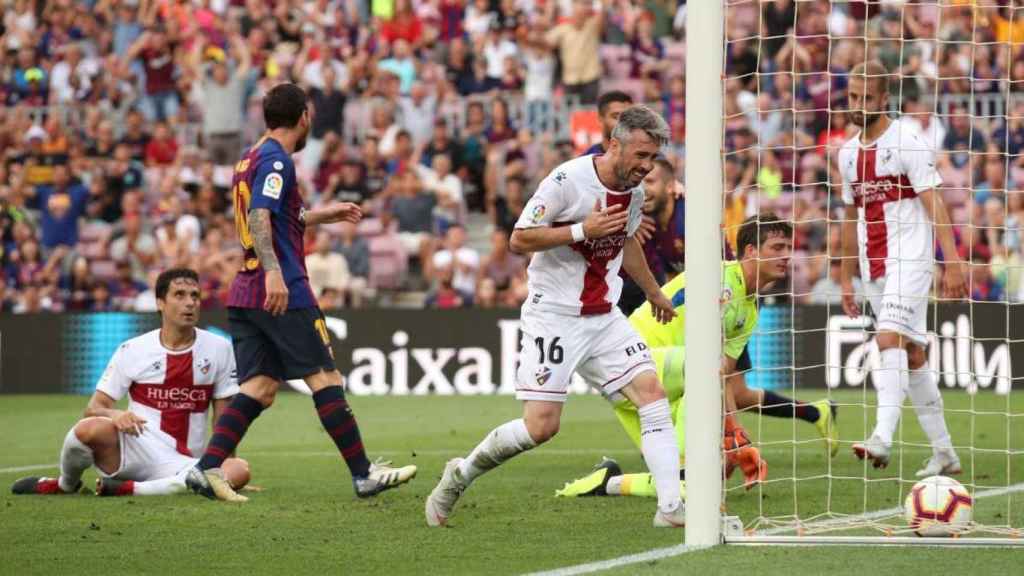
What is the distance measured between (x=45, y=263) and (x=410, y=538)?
1421cm

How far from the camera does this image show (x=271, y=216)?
27.8ft

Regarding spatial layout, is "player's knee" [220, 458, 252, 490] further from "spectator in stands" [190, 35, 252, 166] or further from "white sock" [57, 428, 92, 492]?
"spectator in stands" [190, 35, 252, 166]

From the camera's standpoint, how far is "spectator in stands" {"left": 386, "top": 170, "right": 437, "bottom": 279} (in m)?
19.5

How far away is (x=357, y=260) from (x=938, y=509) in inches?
509

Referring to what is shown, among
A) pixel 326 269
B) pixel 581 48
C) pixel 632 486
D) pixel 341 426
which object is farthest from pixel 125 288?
pixel 632 486

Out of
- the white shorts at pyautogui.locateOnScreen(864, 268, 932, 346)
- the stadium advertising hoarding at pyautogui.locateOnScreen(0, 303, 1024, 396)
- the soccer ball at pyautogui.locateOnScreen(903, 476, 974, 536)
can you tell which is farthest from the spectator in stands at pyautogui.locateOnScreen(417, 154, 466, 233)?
the soccer ball at pyautogui.locateOnScreen(903, 476, 974, 536)

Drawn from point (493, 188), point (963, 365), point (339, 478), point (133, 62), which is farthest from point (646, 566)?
point (133, 62)

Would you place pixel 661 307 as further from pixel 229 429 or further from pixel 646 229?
pixel 229 429

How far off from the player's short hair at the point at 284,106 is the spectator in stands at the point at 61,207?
41.5ft

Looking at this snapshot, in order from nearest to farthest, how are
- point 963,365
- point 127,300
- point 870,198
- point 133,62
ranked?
point 870,198, point 963,365, point 127,300, point 133,62

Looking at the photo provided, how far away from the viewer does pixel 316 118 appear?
21141 millimetres

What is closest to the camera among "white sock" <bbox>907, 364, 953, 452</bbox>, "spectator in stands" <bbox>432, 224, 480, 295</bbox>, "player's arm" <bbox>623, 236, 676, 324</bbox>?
"player's arm" <bbox>623, 236, 676, 324</bbox>

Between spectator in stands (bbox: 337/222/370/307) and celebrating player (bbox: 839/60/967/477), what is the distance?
9885 millimetres

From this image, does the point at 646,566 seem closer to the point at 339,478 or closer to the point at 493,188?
the point at 339,478
